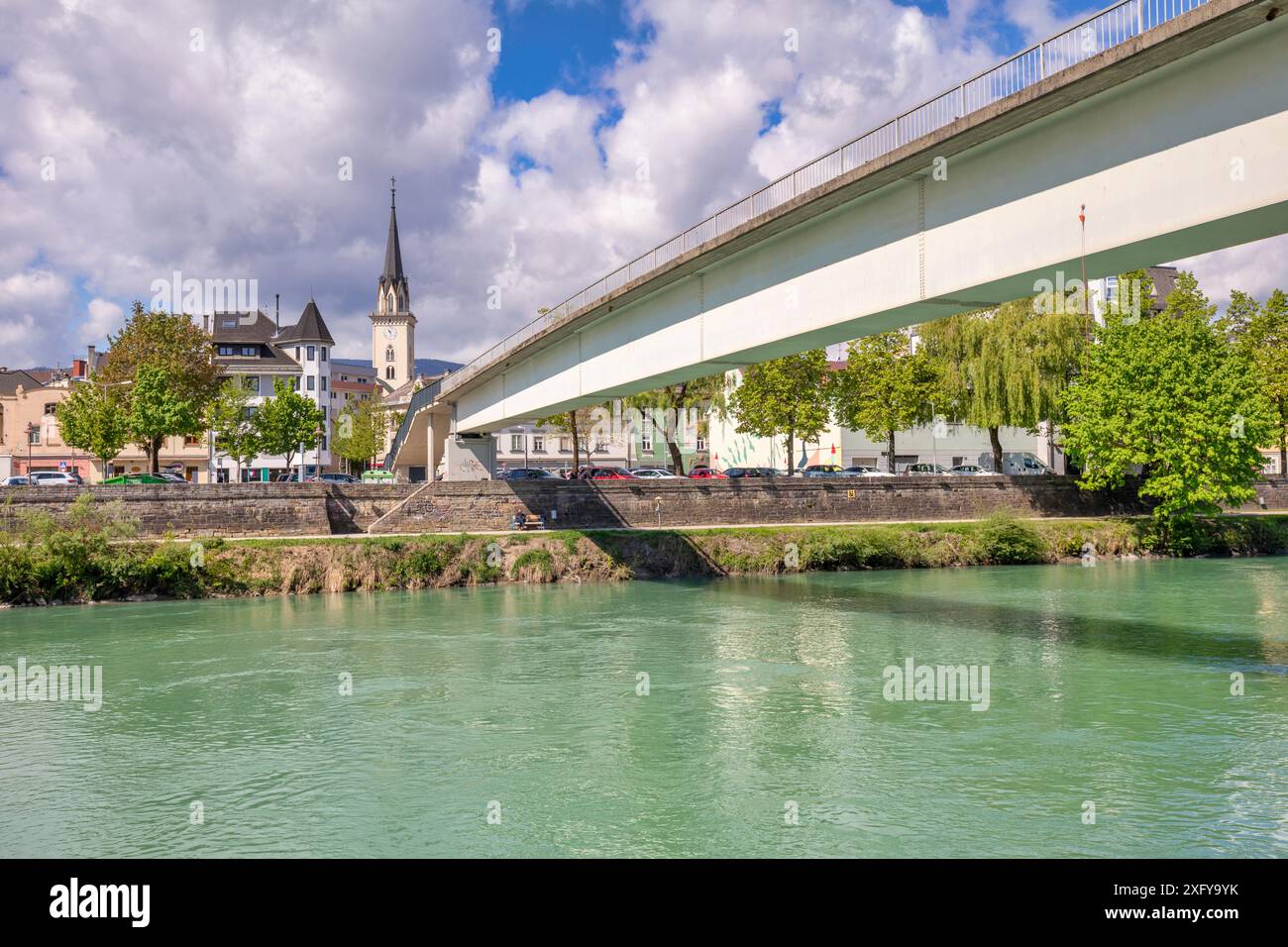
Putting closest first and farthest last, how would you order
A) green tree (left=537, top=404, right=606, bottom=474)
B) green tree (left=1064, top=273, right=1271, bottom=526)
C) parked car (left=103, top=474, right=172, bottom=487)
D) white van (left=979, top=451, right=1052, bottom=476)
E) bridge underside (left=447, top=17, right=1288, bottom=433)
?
bridge underside (left=447, top=17, right=1288, bottom=433), green tree (left=1064, top=273, right=1271, bottom=526), parked car (left=103, top=474, right=172, bottom=487), green tree (left=537, top=404, right=606, bottom=474), white van (left=979, top=451, right=1052, bottom=476)

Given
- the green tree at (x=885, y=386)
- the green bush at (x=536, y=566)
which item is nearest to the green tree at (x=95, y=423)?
the green bush at (x=536, y=566)

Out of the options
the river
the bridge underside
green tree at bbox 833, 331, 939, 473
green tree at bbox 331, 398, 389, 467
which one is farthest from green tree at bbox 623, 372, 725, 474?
the bridge underside

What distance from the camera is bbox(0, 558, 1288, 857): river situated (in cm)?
1195

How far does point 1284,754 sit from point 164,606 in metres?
31.9

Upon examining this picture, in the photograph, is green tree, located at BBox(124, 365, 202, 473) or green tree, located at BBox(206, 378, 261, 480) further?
green tree, located at BBox(206, 378, 261, 480)

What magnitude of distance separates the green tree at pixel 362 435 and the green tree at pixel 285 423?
1959 cm

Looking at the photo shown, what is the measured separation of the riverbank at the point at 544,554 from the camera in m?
35.2

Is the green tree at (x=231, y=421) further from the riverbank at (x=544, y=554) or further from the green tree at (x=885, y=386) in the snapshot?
the green tree at (x=885, y=386)

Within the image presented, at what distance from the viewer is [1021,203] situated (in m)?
15.8

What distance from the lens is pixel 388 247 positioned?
16075 cm

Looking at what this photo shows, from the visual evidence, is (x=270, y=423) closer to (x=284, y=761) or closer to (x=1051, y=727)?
(x=284, y=761)

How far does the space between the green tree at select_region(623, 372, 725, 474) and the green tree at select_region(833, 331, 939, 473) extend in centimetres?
747

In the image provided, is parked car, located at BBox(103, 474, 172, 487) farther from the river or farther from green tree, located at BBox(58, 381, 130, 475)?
the river

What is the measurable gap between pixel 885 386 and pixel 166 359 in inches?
1675
